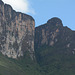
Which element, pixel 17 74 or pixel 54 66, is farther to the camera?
pixel 54 66

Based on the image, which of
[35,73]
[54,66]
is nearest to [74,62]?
[54,66]

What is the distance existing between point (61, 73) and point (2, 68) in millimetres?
65763

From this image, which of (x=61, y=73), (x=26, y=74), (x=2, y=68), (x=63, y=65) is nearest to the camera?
(x=2, y=68)

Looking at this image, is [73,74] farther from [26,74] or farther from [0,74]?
[0,74]

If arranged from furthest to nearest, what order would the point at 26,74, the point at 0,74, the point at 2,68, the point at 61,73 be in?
the point at 61,73 < the point at 26,74 < the point at 2,68 < the point at 0,74

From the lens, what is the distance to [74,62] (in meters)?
198

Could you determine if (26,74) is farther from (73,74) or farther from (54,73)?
(73,74)

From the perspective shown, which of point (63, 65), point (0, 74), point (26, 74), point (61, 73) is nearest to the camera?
point (0, 74)

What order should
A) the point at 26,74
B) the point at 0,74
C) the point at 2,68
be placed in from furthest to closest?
1. the point at 26,74
2. the point at 2,68
3. the point at 0,74

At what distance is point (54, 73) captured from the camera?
180750mm

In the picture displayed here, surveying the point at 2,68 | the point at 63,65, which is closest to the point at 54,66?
the point at 63,65

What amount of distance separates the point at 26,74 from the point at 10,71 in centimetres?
2087

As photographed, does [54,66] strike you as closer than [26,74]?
No

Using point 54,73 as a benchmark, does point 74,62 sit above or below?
above
